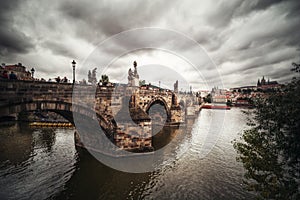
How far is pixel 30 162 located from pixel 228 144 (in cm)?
1736

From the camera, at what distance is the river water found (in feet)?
25.2

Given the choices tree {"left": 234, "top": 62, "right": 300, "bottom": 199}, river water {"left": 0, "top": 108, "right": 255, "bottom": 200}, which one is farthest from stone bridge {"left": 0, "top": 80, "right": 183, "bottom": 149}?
tree {"left": 234, "top": 62, "right": 300, "bottom": 199}

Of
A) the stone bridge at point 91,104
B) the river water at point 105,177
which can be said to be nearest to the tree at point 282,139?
the river water at point 105,177

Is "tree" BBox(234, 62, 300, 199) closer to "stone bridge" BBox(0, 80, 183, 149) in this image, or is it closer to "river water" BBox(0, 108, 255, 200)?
"river water" BBox(0, 108, 255, 200)

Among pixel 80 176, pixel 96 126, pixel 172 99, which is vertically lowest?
pixel 80 176

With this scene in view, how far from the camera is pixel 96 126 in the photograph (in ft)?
39.8

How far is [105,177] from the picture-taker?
936 cm

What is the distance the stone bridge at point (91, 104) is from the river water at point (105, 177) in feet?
9.18

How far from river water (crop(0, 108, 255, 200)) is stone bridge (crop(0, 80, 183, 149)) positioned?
2797 mm

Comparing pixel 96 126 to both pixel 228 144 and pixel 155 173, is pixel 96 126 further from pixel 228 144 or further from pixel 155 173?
pixel 228 144

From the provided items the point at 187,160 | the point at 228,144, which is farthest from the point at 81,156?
the point at 228,144

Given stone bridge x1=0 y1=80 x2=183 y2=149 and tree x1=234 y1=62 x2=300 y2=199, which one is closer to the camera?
tree x1=234 y1=62 x2=300 y2=199

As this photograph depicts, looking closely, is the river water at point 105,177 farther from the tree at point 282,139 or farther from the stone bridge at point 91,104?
the tree at point 282,139

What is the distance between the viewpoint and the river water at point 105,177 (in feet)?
25.2
